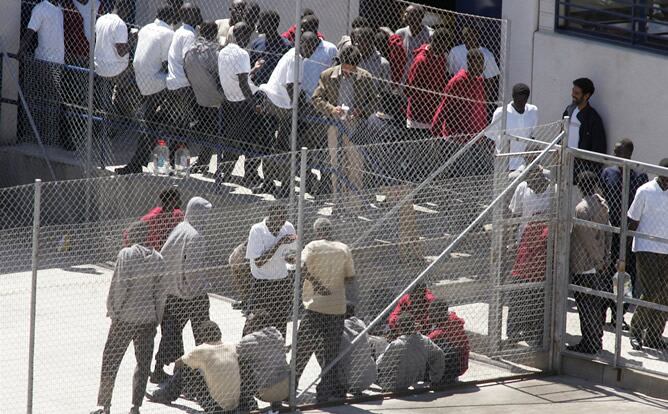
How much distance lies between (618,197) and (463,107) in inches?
76.6

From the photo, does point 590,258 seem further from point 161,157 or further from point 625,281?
point 161,157

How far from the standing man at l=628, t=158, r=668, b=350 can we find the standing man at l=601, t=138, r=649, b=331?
20 cm

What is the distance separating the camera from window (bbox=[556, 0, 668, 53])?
16.6 m

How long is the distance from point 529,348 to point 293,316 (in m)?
2.67

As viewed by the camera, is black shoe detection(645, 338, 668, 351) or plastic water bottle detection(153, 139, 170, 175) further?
plastic water bottle detection(153, 139, 170, 175)

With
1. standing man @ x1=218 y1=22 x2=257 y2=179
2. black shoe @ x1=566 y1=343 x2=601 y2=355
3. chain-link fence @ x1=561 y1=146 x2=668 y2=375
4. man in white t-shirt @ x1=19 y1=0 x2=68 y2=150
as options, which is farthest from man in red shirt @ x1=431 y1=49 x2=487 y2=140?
man in white t-shirt @ x1=19 y1=0 x2=68 y2=150

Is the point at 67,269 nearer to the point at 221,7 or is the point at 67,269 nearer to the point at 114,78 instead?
the point at 114,78

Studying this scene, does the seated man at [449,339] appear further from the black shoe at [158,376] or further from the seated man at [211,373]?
the black shoe at [158,376]

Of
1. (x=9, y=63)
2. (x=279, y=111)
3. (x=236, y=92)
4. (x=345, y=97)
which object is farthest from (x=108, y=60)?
(x=345, y=97)

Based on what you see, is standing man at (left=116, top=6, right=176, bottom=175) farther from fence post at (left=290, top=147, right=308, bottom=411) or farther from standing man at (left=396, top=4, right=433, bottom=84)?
fence post at (left=290, top=147, right=308, bottom=411)

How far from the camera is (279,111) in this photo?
16.3 meters

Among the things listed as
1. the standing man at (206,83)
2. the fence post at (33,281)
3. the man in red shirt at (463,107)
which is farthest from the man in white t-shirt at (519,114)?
the fence post at (33,281)

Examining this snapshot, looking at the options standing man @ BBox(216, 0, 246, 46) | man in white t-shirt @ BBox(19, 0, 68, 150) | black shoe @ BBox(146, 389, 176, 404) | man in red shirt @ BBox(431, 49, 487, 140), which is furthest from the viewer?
man in white t-shirt @ BBox(19, 0, 68, 150)

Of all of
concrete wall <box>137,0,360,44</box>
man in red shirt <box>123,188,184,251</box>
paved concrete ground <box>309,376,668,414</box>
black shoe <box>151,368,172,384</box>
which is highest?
concrete wall <box>137,0,360,44</box>
